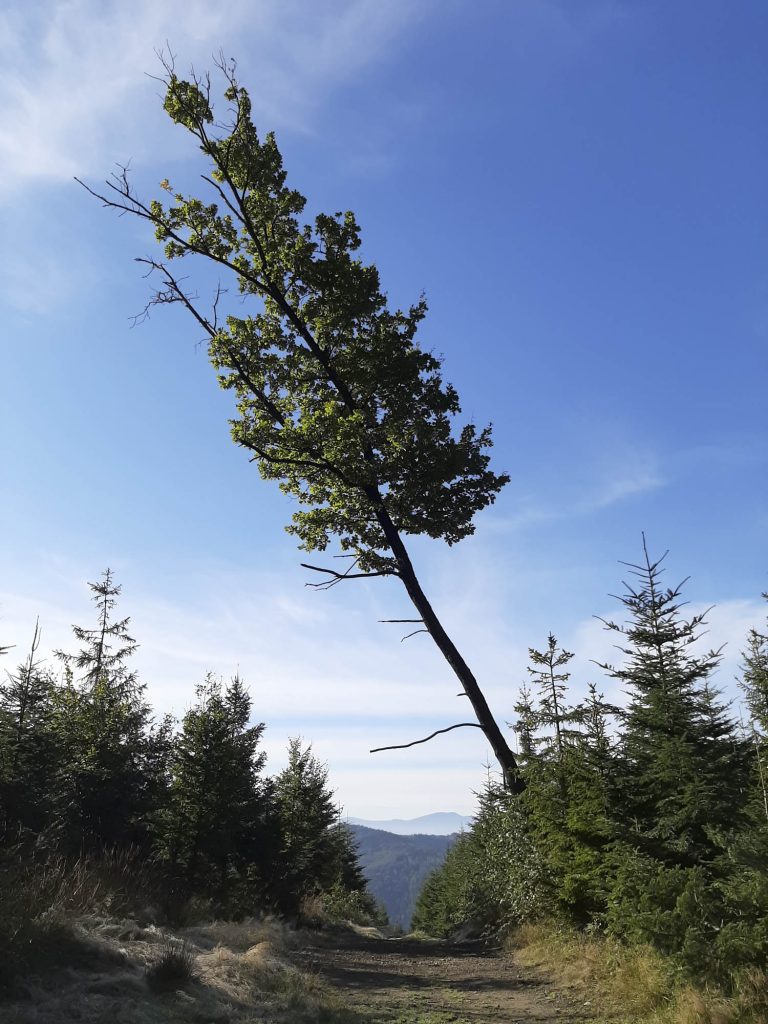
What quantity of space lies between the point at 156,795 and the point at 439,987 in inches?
629

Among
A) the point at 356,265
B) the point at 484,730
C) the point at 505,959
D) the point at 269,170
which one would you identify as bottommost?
the point at 505,959

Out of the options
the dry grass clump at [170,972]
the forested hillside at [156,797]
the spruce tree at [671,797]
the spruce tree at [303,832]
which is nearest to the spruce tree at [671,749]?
the spruce tree at [671,797]

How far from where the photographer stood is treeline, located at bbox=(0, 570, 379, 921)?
2150cm

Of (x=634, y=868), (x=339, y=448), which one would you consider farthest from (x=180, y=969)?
(x=339, y=448)

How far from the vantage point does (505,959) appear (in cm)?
1354

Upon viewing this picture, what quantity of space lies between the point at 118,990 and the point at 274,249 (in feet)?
44.6

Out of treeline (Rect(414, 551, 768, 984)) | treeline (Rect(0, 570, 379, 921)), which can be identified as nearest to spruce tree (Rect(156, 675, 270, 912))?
treeline (Rect(0, 570, 379, 921))

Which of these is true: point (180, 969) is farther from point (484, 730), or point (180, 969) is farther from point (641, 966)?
point (484, 730)

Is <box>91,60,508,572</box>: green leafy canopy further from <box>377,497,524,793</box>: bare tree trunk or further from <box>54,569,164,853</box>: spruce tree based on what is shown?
<box>54,569,164,853</box>: spruce tree

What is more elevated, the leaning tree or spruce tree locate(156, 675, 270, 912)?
the leaning tree

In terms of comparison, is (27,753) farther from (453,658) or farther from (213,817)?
(453,658)

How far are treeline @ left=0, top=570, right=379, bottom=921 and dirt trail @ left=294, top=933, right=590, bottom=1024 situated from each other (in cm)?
650

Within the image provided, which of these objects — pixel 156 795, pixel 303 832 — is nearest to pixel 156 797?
pixel 156 795

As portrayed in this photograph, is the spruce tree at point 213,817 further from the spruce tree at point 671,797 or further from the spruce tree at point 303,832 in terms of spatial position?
the spruce tree at point 671,797
